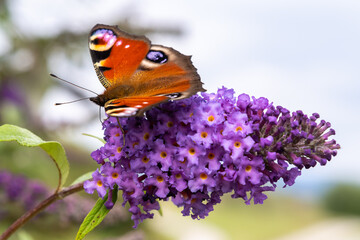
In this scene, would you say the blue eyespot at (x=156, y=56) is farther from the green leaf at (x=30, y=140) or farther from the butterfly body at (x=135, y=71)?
the green leaf at (x=30, y=140)

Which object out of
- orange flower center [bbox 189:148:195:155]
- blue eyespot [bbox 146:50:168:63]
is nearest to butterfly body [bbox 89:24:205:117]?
blue eyespot [bbox 146:50:168:63]

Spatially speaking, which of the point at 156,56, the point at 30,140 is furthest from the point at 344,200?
the point at 30,140

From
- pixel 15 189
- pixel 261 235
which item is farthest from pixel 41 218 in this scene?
pixel 261 235

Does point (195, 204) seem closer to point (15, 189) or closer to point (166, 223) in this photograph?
point (15, 189)

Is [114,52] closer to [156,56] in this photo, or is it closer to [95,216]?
[156,56]

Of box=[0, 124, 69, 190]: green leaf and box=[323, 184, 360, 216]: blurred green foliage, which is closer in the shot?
box=[0, 124, 69, 190]: green leaf

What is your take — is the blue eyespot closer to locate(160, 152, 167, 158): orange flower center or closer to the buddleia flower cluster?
the buddleia flower cluster
